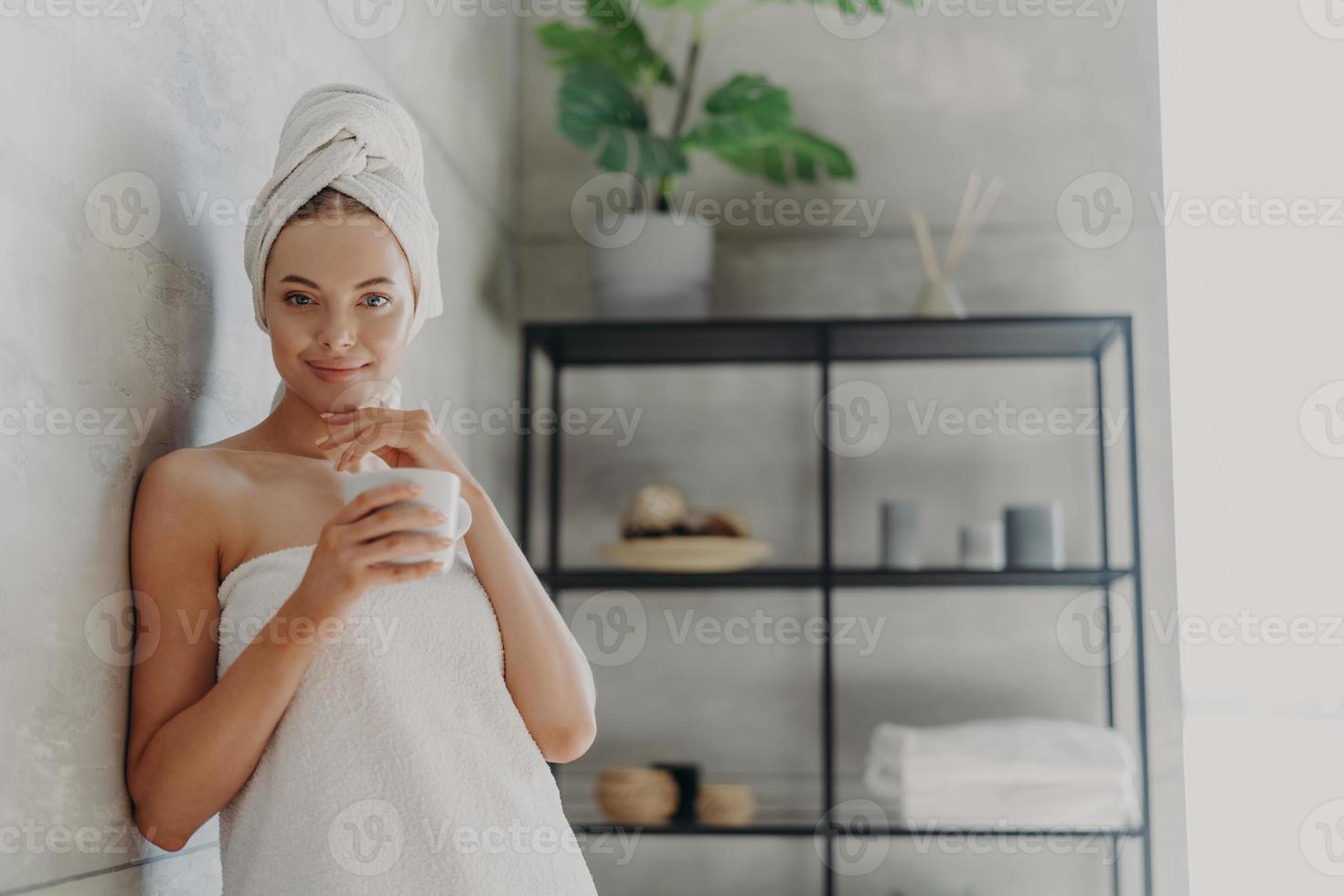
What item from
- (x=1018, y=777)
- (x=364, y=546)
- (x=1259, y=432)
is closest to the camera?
(x=364, y=546)

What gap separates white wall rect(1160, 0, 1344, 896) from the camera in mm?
1970

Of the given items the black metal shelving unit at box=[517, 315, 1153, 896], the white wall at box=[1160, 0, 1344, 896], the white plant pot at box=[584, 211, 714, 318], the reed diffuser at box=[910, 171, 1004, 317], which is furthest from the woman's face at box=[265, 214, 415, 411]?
the white wall at box=[1160, 0, 1344, 896]

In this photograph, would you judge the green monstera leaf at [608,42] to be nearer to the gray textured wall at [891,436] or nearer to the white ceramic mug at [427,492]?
the gray textured wall at [891,436]

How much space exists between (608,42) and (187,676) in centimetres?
139

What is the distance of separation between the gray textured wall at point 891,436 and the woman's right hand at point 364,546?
→ 1269 mm

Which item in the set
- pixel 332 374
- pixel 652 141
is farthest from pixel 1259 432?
pixel 332 374

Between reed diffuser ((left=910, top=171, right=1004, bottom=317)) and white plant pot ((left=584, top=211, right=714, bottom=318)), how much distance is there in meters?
0.36

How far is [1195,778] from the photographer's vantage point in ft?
6.59

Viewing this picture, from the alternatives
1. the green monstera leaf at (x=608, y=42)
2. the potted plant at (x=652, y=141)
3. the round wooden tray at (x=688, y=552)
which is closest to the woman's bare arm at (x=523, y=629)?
the round wooden tray at (x=688, y=552)

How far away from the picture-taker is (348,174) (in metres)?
0.92

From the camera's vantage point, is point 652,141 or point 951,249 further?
point 951,249

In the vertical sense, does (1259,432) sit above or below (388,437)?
above

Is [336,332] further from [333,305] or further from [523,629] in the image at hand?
[523,629]

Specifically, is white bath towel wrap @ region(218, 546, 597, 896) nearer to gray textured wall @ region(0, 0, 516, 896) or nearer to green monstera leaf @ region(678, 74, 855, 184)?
gray textured wall @ region(0, 0, 516, 896)
